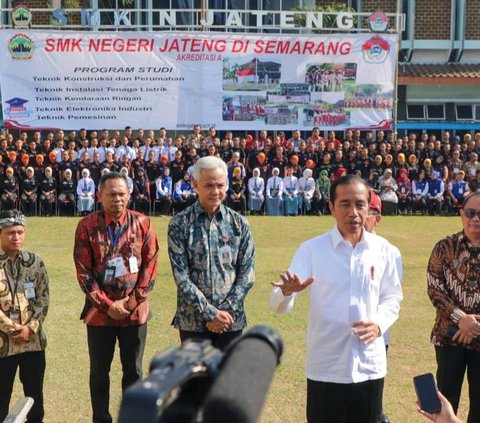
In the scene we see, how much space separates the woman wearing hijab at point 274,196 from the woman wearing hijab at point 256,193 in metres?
0.21

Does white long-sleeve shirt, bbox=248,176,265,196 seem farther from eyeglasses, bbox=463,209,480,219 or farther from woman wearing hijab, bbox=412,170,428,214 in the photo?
eyeglasses, bbox=463,209,480,219

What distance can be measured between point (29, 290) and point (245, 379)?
4101mm

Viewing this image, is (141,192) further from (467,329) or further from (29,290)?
(467,329)

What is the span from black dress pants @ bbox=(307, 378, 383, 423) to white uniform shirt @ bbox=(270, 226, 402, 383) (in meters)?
0.05

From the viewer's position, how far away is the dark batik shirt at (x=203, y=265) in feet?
14.9

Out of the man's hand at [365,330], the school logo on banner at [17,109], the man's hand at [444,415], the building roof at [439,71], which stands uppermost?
the building roof at [439,71]

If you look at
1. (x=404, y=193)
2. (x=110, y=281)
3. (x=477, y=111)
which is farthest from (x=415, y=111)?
(x=110, y=281)

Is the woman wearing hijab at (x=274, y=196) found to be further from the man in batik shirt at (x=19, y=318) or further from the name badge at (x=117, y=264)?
the man in batik shirt at (x=19, y=318)

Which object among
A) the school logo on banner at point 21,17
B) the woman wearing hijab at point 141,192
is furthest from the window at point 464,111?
the school logo on banner at point 21,17

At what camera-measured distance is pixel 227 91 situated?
70.2 ft

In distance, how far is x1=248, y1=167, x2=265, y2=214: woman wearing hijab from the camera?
19.6 m

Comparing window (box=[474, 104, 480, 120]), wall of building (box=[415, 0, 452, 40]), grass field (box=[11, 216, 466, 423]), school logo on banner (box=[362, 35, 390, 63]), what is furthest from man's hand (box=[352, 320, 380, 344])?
wall of building (box=[415, 0, 452, 40])

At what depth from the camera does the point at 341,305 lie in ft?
11.8

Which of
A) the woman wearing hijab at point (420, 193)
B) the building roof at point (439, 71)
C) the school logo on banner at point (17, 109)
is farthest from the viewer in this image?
the building roof at point (439, 71)
